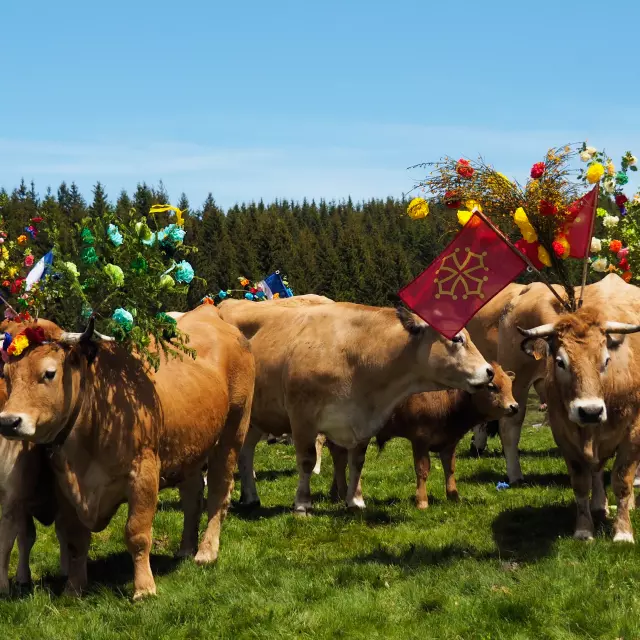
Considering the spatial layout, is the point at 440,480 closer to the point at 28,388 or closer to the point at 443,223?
the point at 443,223

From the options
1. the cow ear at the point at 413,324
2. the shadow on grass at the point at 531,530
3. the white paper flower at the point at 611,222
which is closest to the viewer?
the shadow on grass at the point at 531,530

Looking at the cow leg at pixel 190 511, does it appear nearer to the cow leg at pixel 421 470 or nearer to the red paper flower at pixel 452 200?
the cow leg at pixel 421 470

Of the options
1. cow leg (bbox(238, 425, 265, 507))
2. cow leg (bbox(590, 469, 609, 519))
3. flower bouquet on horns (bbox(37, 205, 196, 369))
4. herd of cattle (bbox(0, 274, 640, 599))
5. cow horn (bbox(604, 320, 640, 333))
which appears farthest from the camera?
cow leg (bbox(238, 425, 265, 507))

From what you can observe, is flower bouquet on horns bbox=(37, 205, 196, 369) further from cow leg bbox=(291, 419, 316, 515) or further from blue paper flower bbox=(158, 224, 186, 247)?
cow leg bbox=(291, 419, 316, 515)

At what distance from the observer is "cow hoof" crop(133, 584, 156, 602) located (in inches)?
288

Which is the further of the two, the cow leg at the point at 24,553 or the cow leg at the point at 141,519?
the cow leg at the point at 24,553

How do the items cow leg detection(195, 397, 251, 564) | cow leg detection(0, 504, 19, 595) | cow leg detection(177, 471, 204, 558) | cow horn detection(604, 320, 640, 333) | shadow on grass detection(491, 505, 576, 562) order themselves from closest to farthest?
1. cow leg detection(0, 504, 19, 595)
2. cow horn detection(604, 320, 640, 333)
3. shadow on grass detection(491, 505, 576, 562)
4. cow leg detection(195, 397, 251, 564)
5. cow leg detection(177, 471, 204, 558)

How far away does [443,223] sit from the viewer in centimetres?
929

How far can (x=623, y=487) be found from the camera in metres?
8.68

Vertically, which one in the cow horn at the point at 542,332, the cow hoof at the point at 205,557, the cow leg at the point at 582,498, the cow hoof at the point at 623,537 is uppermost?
the cow horn at the point at 542,332

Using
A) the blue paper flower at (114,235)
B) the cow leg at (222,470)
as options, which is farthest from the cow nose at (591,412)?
the blue paper flower at (114,235)

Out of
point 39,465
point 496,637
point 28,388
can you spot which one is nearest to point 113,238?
point 28,388

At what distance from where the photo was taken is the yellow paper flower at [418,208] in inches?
334

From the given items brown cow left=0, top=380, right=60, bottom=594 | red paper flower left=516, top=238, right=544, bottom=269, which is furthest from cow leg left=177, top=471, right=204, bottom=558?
red paper flower left=516, top=238, right=544, bottom=269
